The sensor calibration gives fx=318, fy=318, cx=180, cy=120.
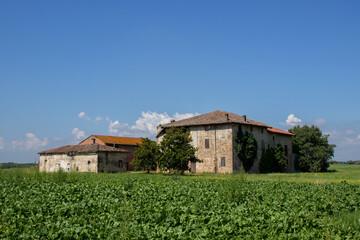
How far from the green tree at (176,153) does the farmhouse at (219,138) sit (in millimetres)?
3182

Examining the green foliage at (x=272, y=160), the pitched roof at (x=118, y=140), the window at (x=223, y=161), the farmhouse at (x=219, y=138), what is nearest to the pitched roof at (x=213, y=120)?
the farmhouse at (x=219, y=138)

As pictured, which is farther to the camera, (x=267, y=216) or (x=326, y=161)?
(x=326, y=161)

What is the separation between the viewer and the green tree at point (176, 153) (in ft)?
119

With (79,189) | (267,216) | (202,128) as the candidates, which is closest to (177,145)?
(202,128)

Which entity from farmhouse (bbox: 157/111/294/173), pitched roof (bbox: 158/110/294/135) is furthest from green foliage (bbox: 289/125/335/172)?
farmhouse (bbox: 157/111/294/173)

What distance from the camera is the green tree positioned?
3634 cm

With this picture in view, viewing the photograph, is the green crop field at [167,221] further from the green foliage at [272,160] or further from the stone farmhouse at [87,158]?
the green foliage at [272,160]

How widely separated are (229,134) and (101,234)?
32963mm

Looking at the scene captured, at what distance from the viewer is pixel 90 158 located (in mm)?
41688

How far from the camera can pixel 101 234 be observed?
7.19 m

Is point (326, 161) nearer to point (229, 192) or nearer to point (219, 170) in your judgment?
point (219, 170)

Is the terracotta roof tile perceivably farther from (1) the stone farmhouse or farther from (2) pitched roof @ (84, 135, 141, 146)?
(1) the stone farmhouse

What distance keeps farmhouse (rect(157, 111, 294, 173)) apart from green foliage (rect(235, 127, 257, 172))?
0.54m

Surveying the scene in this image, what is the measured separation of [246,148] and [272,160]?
19.9 ft
